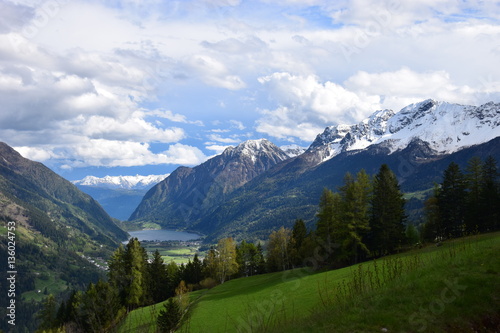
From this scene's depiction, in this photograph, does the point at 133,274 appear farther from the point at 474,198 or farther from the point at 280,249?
the point at 474,198

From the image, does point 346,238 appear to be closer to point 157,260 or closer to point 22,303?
point 157,260

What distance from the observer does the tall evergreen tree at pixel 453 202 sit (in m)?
49.2

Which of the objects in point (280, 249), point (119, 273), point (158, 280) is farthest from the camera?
point (158, 280)

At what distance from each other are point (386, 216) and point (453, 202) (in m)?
13.3

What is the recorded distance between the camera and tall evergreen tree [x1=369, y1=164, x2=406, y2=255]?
4469cm

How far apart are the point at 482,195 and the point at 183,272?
61932 mm

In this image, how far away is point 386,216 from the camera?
1781 inches

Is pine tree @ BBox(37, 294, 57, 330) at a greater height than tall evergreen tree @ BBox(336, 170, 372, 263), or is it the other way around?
tall evergreen tree @ BBox(336, 170, 372, 263)

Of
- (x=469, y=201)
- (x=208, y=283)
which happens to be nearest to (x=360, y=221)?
(x=469, y=201)

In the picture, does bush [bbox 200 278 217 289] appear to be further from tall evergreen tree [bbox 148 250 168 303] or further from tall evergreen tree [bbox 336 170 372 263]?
tall evergreen tree [bbox 336 170 372 263]

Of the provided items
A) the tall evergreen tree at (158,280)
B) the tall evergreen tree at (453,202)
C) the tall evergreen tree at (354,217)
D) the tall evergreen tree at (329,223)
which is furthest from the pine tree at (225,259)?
the tall evergreen tree at (453,202)

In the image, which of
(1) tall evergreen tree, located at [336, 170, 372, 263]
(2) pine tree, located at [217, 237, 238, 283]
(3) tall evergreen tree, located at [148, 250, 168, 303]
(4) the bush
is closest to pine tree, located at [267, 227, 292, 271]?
(2) pine tree, located at [217, 237, 238, 283]

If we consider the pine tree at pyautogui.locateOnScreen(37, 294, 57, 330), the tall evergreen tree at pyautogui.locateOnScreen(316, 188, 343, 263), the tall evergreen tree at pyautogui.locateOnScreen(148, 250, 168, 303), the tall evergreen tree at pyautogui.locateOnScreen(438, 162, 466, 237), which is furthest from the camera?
the tall evergreen tree at pyautogui.locateOnScreen(148, 250, 168, 303)

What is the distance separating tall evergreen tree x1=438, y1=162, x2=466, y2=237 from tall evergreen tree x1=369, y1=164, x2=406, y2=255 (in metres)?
7.98
